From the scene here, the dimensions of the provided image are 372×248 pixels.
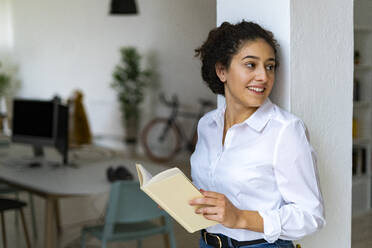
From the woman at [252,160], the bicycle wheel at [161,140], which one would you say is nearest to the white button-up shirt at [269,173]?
the woman at [252,160]

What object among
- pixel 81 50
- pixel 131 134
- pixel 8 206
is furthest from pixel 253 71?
pixel 81 50

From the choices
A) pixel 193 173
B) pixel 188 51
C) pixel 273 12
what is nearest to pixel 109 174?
pixel 188 51

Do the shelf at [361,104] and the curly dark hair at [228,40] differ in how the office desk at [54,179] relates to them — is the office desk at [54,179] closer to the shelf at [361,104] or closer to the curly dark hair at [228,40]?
the curly dark hair at [228,40]

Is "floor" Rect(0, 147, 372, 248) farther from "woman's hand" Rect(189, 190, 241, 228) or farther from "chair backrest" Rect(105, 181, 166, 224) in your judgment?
"woman's hand" Rect(189, 190, 241, 228)

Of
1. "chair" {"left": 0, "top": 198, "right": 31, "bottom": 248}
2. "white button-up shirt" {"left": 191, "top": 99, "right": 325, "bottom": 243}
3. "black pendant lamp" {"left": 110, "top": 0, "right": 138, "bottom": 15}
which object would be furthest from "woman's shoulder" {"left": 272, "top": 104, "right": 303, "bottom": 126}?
"black pendant lamp" {"left": 110, "top": 0, "right": 138, "bottom": 15}

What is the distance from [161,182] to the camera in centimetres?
103

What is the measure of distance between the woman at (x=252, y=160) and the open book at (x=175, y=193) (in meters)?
0.02

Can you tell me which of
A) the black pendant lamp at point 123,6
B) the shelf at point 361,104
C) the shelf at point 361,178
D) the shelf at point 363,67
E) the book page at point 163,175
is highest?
the black pendant lamp at point 123,6

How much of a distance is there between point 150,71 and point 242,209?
6421 mm

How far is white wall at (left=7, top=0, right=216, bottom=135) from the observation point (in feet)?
24.8

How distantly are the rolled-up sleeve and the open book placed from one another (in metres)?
0.16

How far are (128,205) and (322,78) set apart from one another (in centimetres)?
136

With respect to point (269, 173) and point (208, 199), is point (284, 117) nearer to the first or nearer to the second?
point (269, 173)

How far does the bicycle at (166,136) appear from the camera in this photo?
23.2 feet
